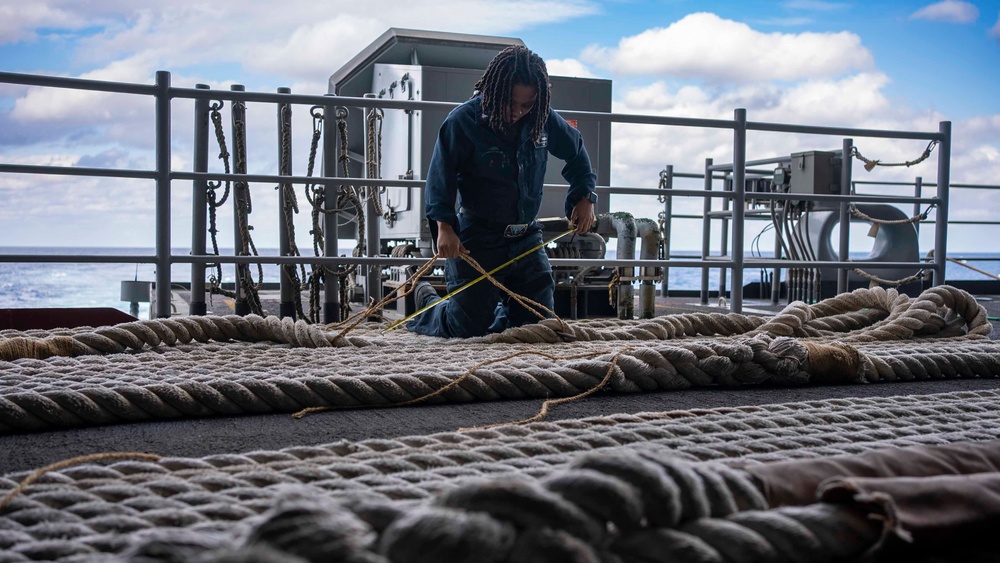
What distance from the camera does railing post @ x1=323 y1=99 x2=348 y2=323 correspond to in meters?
4.28

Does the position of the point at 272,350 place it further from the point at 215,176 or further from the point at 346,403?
the point at 215,176

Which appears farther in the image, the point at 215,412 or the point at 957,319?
the point at 957,319

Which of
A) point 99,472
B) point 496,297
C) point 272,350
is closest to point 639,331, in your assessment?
point 496,297

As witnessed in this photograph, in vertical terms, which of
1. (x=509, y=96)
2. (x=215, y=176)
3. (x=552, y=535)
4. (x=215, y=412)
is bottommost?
(x=215, y=412)

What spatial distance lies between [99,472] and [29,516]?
0.49 ft

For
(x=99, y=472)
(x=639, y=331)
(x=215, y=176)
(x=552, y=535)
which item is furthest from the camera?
(x=215, y=176)

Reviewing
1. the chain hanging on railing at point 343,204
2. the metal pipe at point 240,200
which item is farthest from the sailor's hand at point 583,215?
the metal pipe at point 240,200

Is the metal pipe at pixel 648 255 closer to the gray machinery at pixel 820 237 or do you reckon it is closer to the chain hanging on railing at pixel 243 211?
the gray machinery at pixel 820 237

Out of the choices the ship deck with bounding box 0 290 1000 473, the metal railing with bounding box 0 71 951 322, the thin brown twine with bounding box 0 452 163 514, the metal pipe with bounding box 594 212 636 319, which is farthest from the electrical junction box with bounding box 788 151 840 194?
the thin brown twine with bounding box 0 452 163 514

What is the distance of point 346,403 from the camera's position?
69.2 inches

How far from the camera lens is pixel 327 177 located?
12.6ft

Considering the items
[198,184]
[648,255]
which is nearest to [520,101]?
[198,184]

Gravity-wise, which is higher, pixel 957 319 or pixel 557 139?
pixel 557 139

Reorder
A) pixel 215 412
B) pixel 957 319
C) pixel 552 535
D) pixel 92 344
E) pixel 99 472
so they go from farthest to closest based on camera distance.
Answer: pixel 957 319
pixel 92 344
pixel 215 412
pixel 99 472
pixel 552 535
